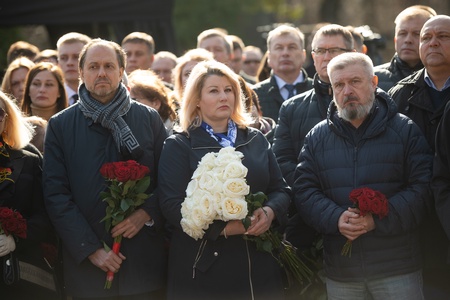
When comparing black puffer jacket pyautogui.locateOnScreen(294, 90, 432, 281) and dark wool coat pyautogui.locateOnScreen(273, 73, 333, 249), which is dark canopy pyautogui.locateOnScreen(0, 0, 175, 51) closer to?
dark wool coat pyautogui.locateOnScreen(273, 73, 333, 249)

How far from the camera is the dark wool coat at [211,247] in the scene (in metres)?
5.80

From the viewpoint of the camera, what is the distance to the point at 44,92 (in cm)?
803

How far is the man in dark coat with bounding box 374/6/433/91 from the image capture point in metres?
7.41

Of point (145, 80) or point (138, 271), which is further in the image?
point (145, 80)

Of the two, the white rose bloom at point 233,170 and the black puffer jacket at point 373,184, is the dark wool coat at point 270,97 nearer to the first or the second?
the black puffer jacket at point 373,184

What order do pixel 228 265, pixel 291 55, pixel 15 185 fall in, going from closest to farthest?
1. pixel 228 265
2. pixel 15 185
3. pixel 291 55

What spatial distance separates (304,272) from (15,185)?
7.53 feet

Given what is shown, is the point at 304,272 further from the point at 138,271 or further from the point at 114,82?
the point at 114,82

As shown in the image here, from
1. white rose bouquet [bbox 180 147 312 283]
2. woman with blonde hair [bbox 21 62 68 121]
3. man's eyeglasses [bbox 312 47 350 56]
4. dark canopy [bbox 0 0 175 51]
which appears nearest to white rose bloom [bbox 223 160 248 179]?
white rose bouquet [bbox 180 147 312 283]

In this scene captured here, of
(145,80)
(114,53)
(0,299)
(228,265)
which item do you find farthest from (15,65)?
(228,265)

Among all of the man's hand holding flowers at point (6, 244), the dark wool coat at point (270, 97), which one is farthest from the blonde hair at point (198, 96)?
the dark wool coat at point (270, 97)

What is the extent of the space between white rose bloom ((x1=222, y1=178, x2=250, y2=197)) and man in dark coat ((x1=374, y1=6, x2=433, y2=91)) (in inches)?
90.2

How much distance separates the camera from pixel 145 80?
7246 millimetres

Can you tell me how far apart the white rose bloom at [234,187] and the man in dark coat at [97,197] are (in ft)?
2.39
